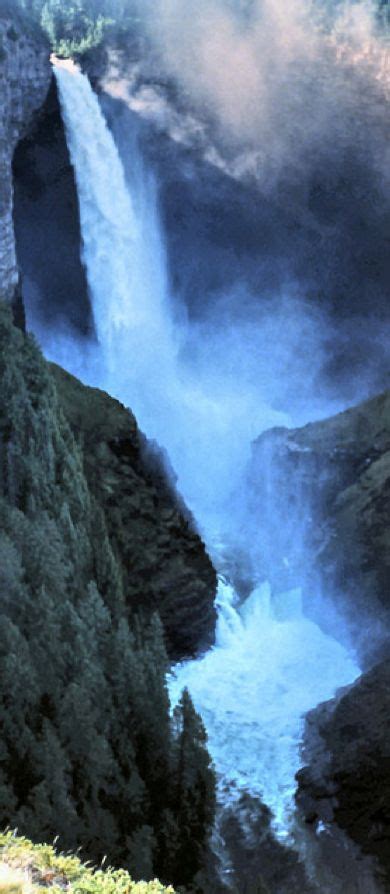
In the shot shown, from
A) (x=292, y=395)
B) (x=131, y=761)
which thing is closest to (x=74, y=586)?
(x=131, y=761)

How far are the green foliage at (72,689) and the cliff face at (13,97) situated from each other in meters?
8.72

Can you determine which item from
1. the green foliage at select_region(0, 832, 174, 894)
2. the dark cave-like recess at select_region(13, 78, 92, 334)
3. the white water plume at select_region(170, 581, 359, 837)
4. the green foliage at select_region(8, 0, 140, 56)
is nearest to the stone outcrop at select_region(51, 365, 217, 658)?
the white water plume at select_region(170, 581, 359, 837)

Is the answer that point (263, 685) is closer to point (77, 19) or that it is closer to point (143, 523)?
point (143, 523)

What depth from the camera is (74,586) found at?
13.3 metres

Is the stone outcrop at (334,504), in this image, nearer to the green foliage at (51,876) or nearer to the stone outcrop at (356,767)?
the stone outcrop at (356,767)

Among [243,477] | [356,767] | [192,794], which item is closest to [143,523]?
[356,767]

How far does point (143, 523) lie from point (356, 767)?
626cm

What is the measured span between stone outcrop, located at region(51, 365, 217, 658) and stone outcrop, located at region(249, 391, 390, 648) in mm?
3339

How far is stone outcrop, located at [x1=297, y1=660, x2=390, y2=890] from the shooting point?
47.7 ft

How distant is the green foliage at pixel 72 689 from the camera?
32.9ft

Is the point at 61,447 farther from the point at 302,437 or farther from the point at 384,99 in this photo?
the point at 384,99

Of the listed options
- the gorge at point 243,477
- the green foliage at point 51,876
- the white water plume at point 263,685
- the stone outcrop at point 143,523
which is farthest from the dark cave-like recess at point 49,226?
the green foliage at point 51,876

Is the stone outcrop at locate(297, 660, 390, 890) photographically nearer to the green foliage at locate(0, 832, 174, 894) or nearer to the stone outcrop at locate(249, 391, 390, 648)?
the stone outcrop at locate(249, 391, 390, 648)

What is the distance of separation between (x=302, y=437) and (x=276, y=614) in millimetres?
4906
